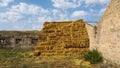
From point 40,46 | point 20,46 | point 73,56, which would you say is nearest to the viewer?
point 73,56

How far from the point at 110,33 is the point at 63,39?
27.1 feet

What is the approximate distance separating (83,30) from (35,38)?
894cm

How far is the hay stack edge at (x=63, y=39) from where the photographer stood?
2342cm

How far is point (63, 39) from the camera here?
2431cm

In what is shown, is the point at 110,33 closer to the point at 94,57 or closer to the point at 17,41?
the point at 94,57

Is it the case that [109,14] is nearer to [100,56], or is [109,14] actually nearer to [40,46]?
[100,56]

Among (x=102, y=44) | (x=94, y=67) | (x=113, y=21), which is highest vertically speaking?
(x=113, y=21)

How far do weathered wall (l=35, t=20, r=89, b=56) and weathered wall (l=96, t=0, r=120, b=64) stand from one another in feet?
14.1

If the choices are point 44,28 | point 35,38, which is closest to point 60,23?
point 44,28

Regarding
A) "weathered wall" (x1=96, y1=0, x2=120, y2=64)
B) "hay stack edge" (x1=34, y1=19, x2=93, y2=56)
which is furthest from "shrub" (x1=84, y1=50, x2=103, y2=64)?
"hay stack edge" (x1=34, y1=19, x2=93, y2=56)

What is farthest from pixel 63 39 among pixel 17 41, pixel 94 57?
pixel 17 41

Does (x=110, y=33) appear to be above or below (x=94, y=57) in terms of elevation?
above

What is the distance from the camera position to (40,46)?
24.2m

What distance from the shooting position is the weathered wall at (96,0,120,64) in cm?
1519
